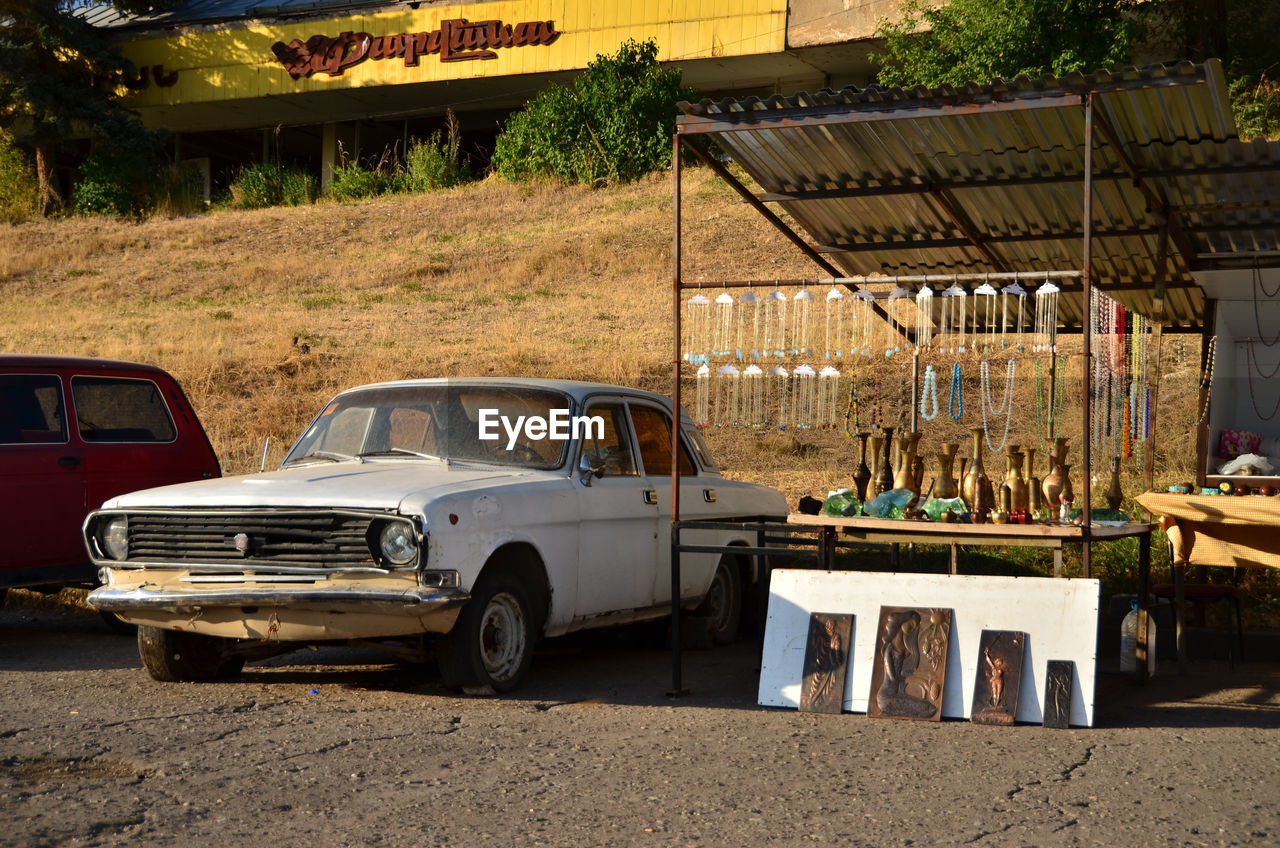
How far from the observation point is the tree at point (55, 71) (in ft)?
108

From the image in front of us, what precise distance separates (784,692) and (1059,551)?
1.76 meters

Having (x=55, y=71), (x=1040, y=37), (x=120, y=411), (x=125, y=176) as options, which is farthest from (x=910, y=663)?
(x=125, y=176)

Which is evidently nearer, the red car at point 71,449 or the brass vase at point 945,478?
the brass vase at point 945,478

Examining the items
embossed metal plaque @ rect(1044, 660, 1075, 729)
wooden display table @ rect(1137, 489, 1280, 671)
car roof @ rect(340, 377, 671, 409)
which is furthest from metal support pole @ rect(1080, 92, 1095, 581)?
car roof @ rect(340, 377, 671, 409)

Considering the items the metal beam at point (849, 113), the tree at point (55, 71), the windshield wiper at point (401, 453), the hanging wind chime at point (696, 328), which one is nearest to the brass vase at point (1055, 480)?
the metal beam at point (849, 113)

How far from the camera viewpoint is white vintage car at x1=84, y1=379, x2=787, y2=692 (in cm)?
639

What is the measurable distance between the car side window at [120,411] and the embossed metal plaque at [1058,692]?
6.21 meters

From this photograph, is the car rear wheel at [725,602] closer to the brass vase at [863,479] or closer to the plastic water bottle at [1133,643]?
the brass vase at [863,479]

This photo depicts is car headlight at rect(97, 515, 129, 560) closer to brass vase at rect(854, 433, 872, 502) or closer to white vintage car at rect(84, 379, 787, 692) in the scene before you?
white vintage car at rect(84, 379, 787, 692)

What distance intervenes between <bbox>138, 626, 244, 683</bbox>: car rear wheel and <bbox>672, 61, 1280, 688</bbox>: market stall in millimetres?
2668

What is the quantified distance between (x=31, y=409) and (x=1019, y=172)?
6556 millimetres

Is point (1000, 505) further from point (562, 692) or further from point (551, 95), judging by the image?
point (551, 95)

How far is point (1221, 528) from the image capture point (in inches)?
309

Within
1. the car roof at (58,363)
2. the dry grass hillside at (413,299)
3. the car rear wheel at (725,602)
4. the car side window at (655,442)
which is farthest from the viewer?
the dry grass hillside at (413,299)
